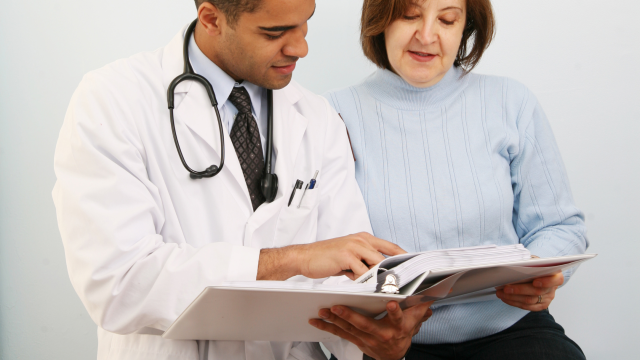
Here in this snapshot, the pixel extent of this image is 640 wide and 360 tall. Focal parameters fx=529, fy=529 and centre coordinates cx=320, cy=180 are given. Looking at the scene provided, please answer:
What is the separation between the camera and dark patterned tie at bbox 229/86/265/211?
49.1 inches

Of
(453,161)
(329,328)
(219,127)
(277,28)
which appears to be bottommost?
(329,328)

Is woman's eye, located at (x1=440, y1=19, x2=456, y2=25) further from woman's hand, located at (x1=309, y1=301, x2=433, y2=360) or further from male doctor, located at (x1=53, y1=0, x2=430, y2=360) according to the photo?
woman's hand, located at (x1=309, y1=301, x2=433, y2=360)

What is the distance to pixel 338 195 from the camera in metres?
1.39

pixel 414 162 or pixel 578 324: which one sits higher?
pixel 414 162

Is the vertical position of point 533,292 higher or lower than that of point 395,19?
lower

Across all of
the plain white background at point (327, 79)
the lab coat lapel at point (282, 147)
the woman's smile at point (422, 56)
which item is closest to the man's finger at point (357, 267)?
the lab coat lapel at point (282, 147)

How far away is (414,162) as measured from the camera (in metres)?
1.51

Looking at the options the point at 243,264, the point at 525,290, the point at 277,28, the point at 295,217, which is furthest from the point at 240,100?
the point at 525,290

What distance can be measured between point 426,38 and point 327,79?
52cm

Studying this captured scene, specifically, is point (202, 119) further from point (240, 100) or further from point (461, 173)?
point (461, 173)

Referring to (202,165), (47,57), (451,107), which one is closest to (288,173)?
(202,165)

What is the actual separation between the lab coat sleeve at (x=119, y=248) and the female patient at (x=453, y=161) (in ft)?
1.95

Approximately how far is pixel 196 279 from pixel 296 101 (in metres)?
0.60

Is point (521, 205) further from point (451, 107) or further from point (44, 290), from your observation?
point (44, 290)
